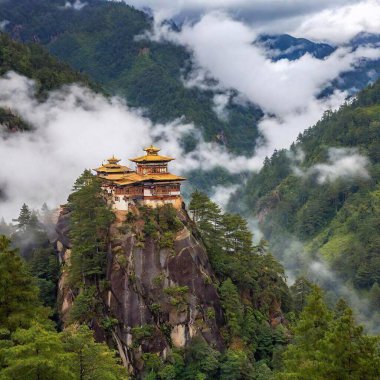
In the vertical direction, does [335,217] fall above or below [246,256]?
above

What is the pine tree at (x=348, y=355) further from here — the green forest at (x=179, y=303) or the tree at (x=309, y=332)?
the tree at (x=309, y=332)

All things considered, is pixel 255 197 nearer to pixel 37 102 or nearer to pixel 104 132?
pixel 104 132

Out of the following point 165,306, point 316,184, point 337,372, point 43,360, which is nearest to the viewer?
point 43,360

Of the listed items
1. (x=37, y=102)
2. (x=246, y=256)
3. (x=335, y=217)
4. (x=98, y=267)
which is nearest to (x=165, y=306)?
(x=98, y=267)

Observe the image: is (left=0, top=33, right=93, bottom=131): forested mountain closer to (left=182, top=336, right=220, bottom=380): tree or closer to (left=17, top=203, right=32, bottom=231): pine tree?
(left=17, top=203, right=32, bottom=231): pine tree

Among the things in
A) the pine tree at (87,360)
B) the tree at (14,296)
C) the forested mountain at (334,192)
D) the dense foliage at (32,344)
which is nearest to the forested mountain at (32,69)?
the forested mountain at (334,192)

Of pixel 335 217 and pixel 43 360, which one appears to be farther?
pixel 335 217

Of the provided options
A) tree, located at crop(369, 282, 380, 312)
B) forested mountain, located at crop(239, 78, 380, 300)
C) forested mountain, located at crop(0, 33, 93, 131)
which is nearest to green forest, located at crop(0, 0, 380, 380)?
tree, located at crop(369, 282, 380, 312)

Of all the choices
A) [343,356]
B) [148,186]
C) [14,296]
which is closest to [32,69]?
[148,186]

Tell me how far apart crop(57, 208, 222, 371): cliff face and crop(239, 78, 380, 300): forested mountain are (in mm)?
44231

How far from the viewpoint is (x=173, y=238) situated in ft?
189

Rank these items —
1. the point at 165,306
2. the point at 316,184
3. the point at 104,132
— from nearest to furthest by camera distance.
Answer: the point at 165,306, the point at 316,184, the point at 104,132

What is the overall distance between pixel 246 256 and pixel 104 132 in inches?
4021

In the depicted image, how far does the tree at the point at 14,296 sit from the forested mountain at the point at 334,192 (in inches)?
2821
